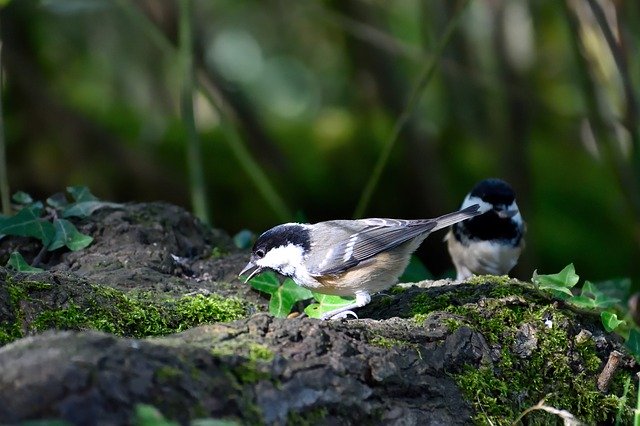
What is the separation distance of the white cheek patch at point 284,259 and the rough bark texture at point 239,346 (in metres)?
0.14

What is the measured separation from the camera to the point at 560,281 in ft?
8.52

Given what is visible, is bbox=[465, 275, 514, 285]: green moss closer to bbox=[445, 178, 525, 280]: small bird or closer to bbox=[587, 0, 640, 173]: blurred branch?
bbox=[445, 178, 525, 280]: small bird

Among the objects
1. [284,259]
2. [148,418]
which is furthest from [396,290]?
[148,418]

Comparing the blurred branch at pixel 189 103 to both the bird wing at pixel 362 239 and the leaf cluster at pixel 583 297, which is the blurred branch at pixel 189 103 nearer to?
the bird wing at pixel 362 239

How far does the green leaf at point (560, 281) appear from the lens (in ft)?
8.48

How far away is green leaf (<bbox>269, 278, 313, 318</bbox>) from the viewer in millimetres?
2738

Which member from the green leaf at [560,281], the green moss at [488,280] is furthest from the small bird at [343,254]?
the green leaf at [560,281]

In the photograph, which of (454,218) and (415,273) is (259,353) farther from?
(415,273)

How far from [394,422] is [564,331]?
772 millimetres

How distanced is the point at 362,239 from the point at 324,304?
27cm

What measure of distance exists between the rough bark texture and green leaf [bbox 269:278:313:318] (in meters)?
0.06

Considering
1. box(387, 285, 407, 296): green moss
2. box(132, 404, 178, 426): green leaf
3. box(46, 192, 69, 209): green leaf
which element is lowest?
box(387, 285, 407, 296): green moss

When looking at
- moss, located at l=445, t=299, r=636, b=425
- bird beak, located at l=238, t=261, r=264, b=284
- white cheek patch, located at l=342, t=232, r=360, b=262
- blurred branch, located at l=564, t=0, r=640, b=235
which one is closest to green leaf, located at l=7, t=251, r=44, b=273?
bird beak, located at l=238, t=261, r=264, b=284

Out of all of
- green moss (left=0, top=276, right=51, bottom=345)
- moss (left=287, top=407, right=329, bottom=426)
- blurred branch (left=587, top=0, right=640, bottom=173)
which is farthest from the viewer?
blurred branch (left=587, top=0, right=640, bottom=173)
